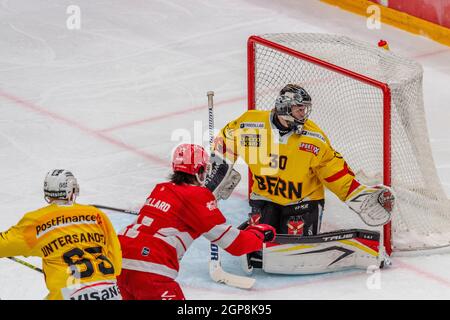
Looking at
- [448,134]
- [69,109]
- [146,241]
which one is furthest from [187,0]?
[146,241]

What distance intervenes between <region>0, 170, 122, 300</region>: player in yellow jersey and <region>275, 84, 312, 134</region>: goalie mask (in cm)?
160

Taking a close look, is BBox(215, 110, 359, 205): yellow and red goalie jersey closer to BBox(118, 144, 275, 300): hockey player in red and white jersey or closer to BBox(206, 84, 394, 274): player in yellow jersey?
BBox(206, 84, 394, 274): player in yellow jersey

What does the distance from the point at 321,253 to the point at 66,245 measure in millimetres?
1746

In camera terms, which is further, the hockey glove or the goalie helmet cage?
the goalie helmet cage

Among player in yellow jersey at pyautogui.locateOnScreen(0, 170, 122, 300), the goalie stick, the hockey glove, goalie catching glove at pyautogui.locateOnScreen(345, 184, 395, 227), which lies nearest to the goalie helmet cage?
goalie catching glove at pyautogui.locateOnScreen(345, 184, 395, 227)

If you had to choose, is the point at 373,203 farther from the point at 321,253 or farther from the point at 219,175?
the point at 219,175

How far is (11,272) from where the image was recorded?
671 centimetres

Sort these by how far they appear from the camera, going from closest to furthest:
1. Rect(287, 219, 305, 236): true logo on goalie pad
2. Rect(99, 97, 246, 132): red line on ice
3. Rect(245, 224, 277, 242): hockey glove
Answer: Rect(245, 224, 277, 242): hockey glove → Rect(287, 219, 305, 236): true logo on goalie pad → Rect(99, 97, 246, 132): red line on ice

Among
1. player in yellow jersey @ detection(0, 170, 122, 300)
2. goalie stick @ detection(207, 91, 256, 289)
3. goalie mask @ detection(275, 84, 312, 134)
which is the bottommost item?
goalie stick @ detection(207, 91, 256, 289)

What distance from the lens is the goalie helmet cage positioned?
6.91 metres

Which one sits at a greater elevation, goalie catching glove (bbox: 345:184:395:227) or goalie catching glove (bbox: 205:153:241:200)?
goalie catching glove (bbox: 205:153:241:200)

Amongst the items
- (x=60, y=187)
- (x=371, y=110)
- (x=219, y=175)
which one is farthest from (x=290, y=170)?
(x=60, y=187)

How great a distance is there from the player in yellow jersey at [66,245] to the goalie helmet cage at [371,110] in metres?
1.95

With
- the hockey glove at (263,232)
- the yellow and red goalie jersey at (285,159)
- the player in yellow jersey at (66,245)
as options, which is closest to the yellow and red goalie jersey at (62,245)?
the player in yellow jersey at (66,245)
